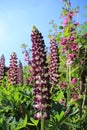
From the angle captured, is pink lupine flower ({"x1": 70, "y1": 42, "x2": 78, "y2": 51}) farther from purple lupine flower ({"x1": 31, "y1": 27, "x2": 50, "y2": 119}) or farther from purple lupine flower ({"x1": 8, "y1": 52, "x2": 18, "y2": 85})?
purple lupine flower ({"x1": 8, "y1": 52, "x2": 18, "y2": 85})

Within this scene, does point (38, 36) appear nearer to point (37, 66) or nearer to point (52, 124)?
point (37, 66)

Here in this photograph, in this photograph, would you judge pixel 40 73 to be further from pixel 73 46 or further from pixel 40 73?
pixel 73 46

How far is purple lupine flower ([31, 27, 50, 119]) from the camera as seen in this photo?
4.23 metres

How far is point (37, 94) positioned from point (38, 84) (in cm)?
13

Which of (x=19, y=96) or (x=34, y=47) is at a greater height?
(x=34, y=47)

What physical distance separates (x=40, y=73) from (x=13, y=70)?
6094mm

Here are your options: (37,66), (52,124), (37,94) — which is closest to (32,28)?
(37,66)

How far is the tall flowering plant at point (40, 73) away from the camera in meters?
4.23

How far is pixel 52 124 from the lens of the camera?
16.5ft

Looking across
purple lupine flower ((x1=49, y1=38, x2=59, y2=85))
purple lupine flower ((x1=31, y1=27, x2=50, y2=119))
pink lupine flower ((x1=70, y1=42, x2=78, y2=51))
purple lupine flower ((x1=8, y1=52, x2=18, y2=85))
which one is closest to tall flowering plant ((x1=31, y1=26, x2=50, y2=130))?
purple lupine flower ((x1=31, y1=27, x2=50, y2=119))

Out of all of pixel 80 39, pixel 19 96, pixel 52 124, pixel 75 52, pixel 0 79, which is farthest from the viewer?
pixel 0 79

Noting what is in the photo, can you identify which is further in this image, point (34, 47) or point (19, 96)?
point (19, 96)

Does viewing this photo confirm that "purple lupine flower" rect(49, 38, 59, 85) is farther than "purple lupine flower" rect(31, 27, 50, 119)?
Yes

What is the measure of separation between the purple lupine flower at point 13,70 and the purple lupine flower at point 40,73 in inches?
215
